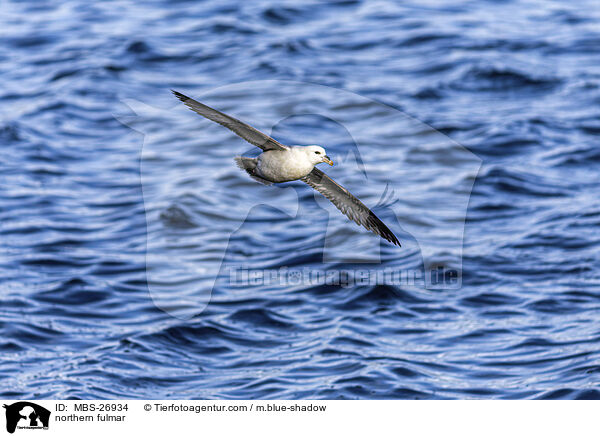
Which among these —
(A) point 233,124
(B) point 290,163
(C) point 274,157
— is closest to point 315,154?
(B) point 290,163

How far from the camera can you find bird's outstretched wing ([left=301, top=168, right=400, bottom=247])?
308 inches

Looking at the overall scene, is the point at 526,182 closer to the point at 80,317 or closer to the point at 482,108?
the point at 482,108

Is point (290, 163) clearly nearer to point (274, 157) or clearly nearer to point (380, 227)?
point (274, 157)

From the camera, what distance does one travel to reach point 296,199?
16.5m

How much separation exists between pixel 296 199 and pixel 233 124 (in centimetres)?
977

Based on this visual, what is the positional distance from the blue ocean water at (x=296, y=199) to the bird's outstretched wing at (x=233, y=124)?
4.96 metres

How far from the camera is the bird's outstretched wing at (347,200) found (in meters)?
7.82

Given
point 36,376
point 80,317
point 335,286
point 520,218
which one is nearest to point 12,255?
point 80,317
